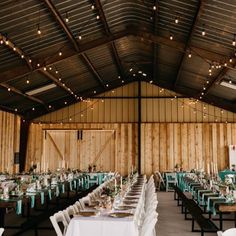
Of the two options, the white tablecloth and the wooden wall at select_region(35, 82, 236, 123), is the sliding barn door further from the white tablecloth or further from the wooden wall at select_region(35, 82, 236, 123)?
the white tablecloth

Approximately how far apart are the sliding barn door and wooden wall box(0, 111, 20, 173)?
1.92 meters

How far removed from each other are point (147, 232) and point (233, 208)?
2576mm

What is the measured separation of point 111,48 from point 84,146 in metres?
6.28

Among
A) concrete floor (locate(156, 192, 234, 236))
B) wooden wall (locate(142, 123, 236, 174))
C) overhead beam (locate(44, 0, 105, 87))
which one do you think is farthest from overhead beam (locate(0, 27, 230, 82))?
wooden wall (locate(142, 123, 236, 174))

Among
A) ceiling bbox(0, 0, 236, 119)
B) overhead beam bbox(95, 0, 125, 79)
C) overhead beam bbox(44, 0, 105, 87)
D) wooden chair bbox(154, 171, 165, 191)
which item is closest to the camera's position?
overhead beam bbox(44, 0, 105, 87)

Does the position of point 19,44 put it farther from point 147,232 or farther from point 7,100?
point 147,232

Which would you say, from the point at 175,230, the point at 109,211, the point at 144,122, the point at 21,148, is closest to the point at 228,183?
the point at 175,230

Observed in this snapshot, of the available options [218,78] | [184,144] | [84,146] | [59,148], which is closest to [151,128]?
[184,144]

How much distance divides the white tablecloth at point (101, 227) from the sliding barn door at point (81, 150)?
1399cm

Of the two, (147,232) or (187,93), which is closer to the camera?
(147,232)

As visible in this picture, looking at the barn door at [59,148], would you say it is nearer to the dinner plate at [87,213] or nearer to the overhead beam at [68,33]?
the overhead beam at [68,33]

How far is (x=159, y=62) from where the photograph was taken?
53.6 ft

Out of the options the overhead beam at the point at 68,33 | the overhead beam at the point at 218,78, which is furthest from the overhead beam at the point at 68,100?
the overhead beam at the point at 218,78

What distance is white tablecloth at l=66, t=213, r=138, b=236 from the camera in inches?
197
